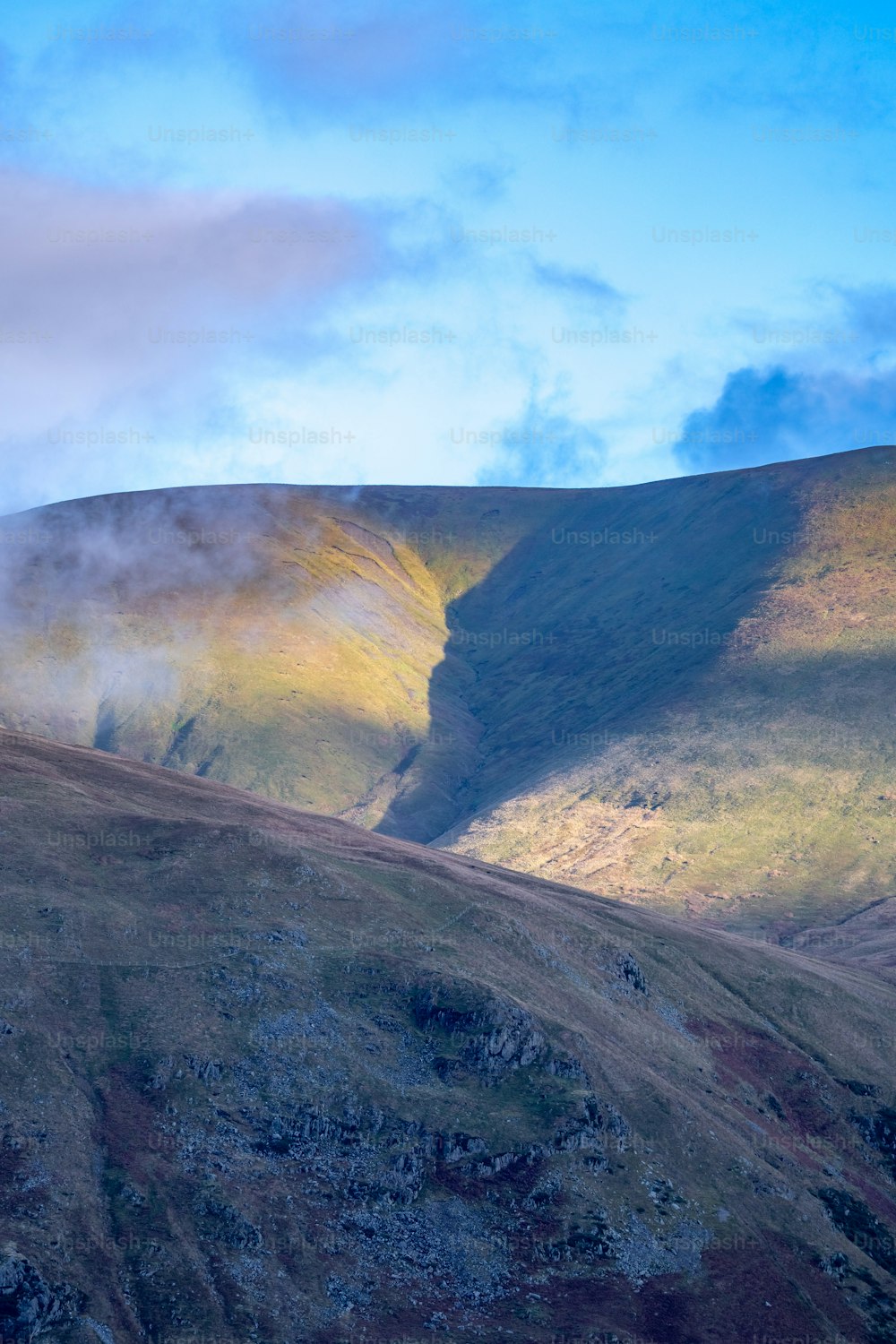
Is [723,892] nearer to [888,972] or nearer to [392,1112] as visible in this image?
[888,972]

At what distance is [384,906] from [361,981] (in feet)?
28.4

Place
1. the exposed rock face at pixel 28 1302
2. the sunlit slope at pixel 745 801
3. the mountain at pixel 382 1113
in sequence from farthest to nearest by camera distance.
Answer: the sunlit slope at pixel 745 801 → the mountain at pixel 382 1113 → the exposed rock face at pixel 28 1302

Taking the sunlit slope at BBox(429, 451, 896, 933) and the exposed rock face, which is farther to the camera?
the sunlit slope at BBox(429, 451, 896, 933)

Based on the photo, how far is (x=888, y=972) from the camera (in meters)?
110

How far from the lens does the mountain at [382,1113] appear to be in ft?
162

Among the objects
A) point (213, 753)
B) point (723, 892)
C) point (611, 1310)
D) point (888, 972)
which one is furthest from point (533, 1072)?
point (213, 753)

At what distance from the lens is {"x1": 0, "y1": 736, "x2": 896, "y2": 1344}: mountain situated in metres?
49.2

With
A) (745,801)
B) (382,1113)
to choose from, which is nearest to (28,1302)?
(382,1113)

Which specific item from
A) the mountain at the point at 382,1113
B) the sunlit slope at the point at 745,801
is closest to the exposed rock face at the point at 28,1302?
the mountain at the point at 382,1113

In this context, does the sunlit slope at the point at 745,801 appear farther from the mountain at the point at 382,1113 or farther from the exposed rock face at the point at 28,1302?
the exposed rock face at the point at 28,1302

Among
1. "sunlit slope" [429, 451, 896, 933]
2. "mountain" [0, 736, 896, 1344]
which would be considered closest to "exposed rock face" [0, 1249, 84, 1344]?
"mountain" [0, 736, 896, 1344]

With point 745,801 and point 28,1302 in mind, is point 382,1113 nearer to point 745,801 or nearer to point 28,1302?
point 28,1302

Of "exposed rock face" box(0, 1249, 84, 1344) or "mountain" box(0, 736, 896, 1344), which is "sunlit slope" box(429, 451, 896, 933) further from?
"exposed rock face" box(0, 1249, 84, 1344)

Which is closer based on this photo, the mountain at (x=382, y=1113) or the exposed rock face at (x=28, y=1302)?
the exposed rock face at (x=28, y=1302)
